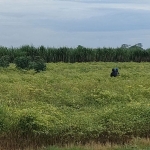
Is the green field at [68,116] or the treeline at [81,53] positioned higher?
the treeline at [81,53]

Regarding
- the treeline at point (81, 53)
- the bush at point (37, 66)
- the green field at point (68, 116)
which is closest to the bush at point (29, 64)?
the bush at point (37, 66)

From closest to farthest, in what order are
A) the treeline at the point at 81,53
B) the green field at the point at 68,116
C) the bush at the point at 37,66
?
the green field at the point at 68,116, the bush at the point at 37,66, the treeline at the point at 81,53

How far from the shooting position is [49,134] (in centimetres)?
701

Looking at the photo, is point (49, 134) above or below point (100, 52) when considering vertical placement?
below

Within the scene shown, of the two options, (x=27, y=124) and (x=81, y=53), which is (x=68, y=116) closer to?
(x=27, y=124)

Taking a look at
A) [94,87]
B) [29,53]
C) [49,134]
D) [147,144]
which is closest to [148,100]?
[94,87]

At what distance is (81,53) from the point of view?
27.5 m

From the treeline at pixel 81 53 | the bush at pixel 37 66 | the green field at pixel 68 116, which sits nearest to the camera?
the green field at pixel 68 116

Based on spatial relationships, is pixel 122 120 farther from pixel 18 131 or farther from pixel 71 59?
pixel 71 59

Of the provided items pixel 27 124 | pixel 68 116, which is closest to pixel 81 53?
pixel 68 116

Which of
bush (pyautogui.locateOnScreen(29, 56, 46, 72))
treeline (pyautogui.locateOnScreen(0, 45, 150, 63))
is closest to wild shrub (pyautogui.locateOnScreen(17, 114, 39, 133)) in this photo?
bush (pyautogui.locateOnScreen(29, 56, 46, 72))

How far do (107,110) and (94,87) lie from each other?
280 cm

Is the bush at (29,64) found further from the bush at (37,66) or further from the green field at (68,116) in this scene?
the green field at (68,116)

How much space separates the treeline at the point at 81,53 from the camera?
2667cm
